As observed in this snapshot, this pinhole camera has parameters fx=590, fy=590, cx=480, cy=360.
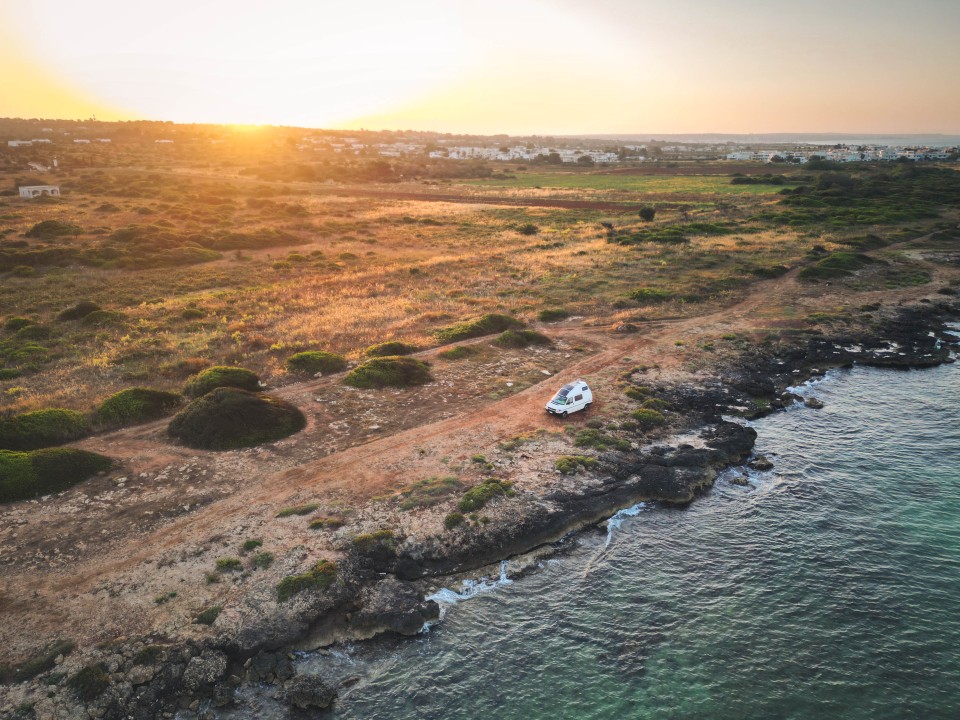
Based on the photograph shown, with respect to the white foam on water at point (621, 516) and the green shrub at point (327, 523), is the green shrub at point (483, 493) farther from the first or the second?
the green shrub at point (327, 523)

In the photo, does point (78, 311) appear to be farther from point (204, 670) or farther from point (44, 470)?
point (204, 670)

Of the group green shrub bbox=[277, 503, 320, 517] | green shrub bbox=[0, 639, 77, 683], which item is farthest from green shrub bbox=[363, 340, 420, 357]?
green shrub bbox=[0, 639, 77, 683]

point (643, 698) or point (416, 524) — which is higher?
point (416, 524)

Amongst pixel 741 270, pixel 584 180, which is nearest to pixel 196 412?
pixel 741 270

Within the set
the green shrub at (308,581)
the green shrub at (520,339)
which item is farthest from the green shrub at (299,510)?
the green shrub at (520,339)

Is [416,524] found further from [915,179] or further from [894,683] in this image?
[915,179]

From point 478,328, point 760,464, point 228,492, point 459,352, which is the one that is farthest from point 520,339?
point 228,492
